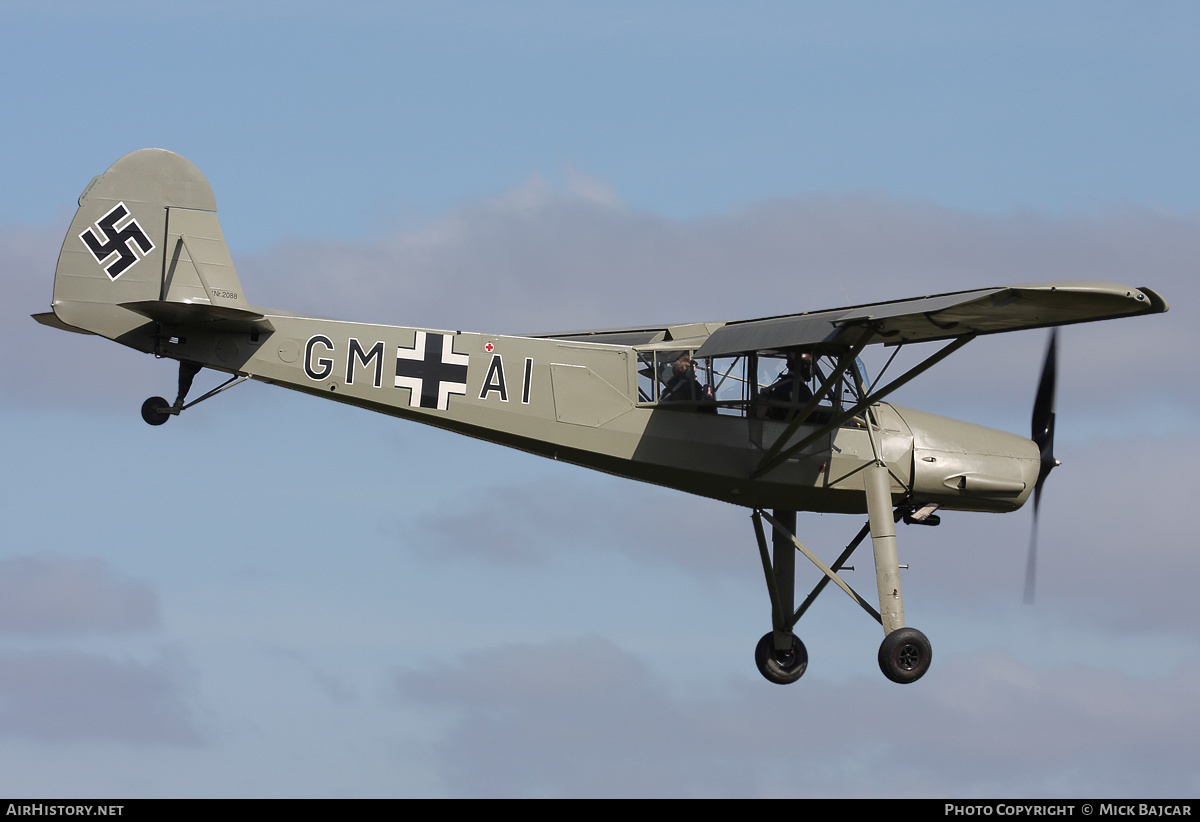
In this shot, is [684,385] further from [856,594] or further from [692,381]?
[856,594]

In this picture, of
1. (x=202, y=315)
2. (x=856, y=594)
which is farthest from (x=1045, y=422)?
(x=202, y=315)

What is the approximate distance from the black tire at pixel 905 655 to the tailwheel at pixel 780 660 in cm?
233

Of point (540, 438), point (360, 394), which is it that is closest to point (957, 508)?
point (540, 438)

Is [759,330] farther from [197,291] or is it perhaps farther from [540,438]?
[197,291]

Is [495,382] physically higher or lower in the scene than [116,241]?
lower

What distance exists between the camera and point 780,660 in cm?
1997

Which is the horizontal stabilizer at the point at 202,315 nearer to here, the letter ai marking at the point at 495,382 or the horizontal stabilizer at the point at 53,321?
the horizontal stabilizer at the point at 53,321

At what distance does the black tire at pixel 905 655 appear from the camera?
17688 millimetres

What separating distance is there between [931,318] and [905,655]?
371 cm

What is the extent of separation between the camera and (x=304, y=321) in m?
17.3

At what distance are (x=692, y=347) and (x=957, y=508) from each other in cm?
381

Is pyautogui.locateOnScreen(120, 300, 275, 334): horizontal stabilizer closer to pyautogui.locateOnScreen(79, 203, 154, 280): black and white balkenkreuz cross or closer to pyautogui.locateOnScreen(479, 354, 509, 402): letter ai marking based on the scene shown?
pyautogui.locateOnScreen(79, 203, 154, 280): black and white balkenkreuz cross

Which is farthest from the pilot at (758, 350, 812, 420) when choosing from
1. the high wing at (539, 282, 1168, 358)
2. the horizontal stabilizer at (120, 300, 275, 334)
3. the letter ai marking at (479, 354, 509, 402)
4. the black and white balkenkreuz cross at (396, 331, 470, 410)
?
the horizontal stabilizer at (120, 300, 275, 334)

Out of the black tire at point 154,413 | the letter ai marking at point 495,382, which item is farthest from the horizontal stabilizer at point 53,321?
the letter ai marking at point 495,382
